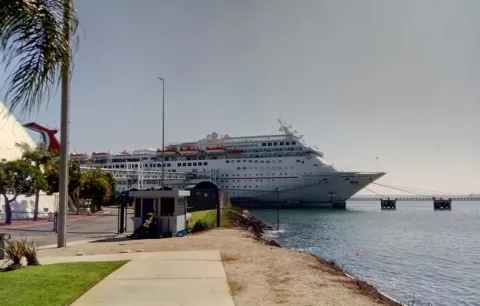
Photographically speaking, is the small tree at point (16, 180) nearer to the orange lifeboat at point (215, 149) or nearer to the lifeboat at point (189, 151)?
the orange lifeboat at point (215, 149)

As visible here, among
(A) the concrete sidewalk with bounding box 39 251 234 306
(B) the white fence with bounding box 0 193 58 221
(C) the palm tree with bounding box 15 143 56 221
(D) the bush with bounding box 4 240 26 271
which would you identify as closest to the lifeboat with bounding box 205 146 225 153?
(B) the white fence with bounding box 0 193 58 221

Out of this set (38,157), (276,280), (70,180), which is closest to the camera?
(276,280)

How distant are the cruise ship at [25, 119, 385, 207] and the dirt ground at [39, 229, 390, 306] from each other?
207 ft

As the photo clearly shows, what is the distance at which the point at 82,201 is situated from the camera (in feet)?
158

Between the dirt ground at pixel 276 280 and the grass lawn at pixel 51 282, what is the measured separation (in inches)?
117

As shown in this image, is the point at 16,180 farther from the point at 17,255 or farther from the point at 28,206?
the point at 17,255

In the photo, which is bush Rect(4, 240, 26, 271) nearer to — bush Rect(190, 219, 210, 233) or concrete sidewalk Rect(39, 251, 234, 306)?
concrete sidewalk Rect(39, 251, 234, 306)

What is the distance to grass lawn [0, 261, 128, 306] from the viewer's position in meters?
6.63

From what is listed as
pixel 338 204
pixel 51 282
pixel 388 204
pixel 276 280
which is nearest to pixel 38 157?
pixel 51 282

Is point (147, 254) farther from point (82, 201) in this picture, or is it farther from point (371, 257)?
point (82, 201)

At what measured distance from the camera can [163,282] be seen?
837 cm

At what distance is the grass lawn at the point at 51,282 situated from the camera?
6.63 metres

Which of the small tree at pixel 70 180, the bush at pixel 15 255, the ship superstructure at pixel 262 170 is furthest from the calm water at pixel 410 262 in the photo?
the ship superstructure at pixel 262 170

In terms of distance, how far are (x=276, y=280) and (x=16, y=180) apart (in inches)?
955
